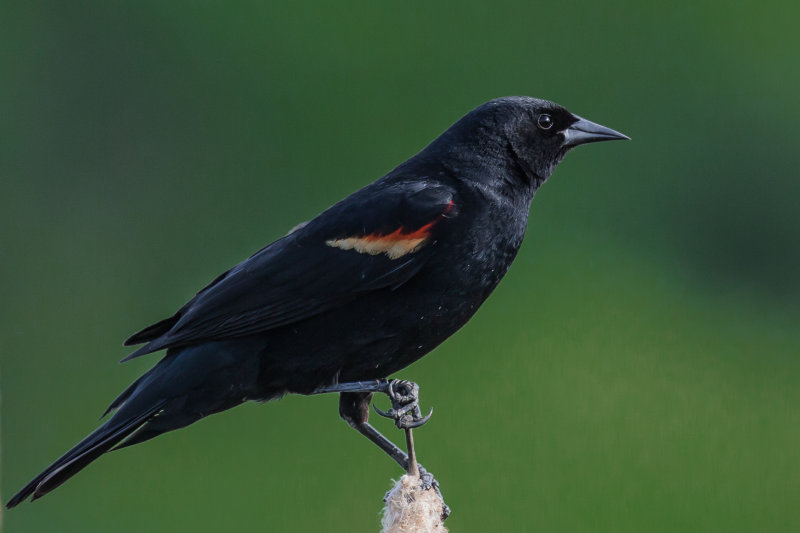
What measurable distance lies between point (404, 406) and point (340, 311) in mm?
330

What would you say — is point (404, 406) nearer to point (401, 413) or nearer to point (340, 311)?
point (401, 413)

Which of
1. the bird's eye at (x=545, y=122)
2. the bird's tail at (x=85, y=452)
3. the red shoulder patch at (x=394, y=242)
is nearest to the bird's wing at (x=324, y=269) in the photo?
the red shoulder patch at (x=394, y=242)

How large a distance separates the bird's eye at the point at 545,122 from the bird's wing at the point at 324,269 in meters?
0.46

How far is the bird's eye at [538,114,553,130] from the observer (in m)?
3.40

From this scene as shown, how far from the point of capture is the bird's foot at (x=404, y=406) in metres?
2.94

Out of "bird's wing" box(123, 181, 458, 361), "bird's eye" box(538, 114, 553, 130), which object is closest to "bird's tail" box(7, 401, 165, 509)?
"bird's wing" box(123, 181, 458, 361)

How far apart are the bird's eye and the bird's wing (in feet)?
1.52

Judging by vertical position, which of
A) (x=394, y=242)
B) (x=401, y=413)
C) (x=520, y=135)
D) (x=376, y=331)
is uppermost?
(x=520, y=135)

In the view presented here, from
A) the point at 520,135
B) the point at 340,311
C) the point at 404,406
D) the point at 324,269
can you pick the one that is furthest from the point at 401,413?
the point at 520,135

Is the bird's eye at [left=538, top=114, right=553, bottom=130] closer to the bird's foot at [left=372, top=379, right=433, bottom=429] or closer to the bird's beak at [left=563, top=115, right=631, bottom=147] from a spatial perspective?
the bird's beak at [left=563, top=115, right=631, bottom=147]

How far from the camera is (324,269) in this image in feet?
10.2

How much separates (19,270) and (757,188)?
5.80 metres

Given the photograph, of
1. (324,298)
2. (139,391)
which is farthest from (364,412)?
(139,391)

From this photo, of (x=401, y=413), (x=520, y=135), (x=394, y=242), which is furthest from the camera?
(x=520, y=135)
